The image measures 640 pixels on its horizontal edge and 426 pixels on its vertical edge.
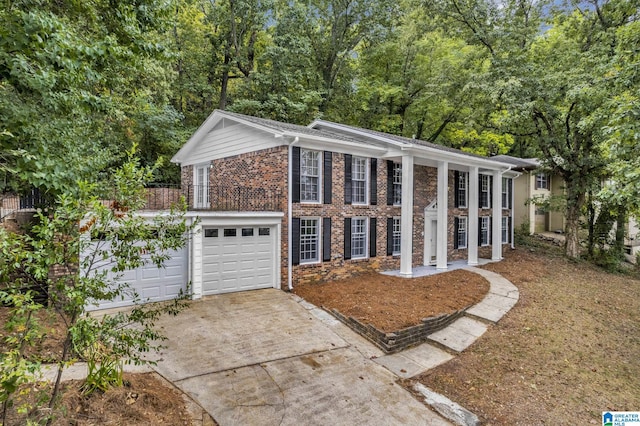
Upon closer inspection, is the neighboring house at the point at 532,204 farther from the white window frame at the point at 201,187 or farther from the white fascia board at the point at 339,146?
the white window frame at the point at 201,187

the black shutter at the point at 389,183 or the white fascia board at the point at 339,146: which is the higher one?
the white fascia board at the point at 339,146

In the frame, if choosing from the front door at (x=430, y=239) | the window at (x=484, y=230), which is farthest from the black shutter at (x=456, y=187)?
the window at (x=484, y=230)

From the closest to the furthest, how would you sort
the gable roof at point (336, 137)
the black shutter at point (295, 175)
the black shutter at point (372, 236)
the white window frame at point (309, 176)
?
1. the black shutter at point (295, 175)
2. the gable roof at point (336, 137)
3. the white window frame at point (309, 176)
4. the black shutter at point (372, 236)

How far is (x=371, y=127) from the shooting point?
23.2 meters

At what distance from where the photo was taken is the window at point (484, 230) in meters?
17.5

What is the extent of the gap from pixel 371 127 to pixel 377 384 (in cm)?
1949

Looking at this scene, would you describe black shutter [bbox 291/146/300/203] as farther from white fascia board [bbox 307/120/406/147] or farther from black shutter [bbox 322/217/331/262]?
white fascia board [bbox 307/120/406/147]

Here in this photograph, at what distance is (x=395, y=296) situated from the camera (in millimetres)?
9844

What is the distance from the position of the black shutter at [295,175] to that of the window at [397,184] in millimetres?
4455

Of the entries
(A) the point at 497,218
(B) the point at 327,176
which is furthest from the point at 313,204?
(A) the point at 497,218

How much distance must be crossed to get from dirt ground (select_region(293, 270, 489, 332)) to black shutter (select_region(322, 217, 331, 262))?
3.07 feet

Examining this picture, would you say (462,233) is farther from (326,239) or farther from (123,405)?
(123,405)

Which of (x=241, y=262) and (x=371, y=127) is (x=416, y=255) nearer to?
(x=241, y=262)

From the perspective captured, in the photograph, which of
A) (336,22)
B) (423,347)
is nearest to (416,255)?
(423,347)
